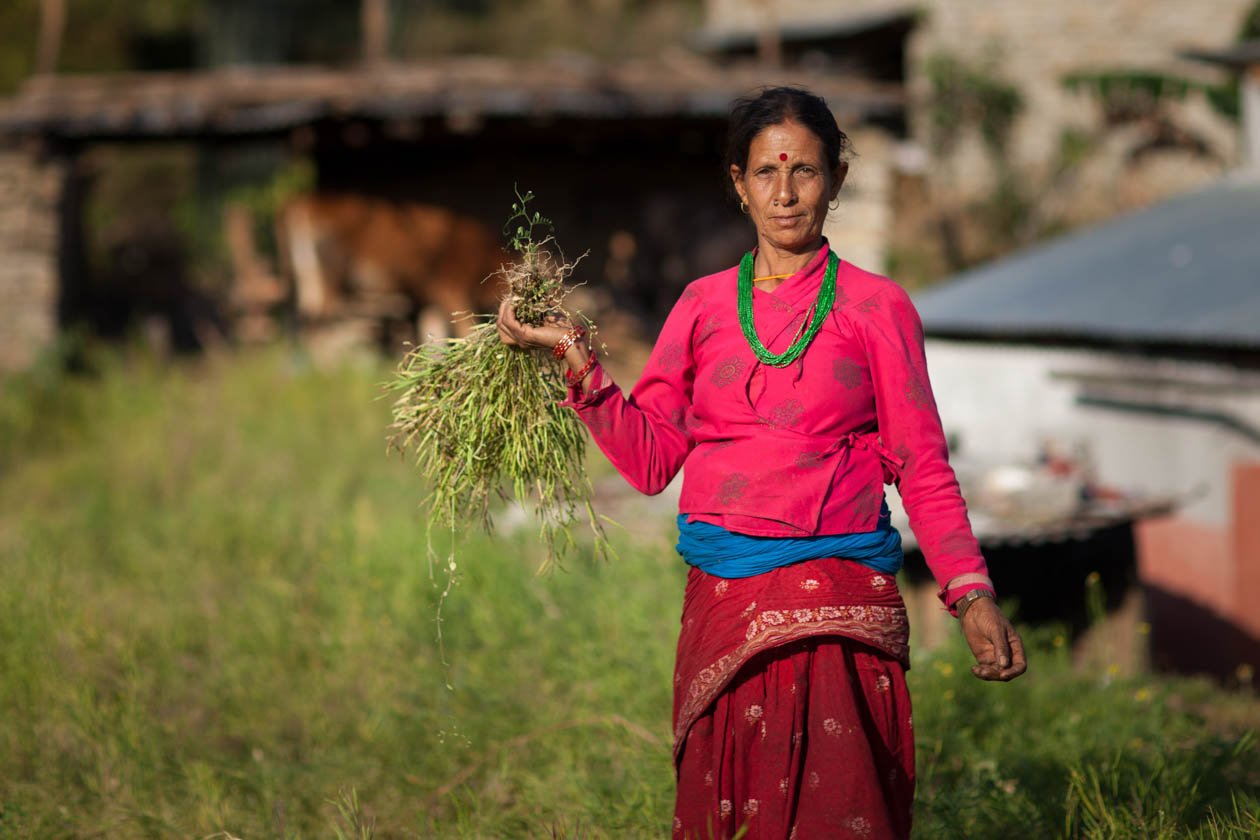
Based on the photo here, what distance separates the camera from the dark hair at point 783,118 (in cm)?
221

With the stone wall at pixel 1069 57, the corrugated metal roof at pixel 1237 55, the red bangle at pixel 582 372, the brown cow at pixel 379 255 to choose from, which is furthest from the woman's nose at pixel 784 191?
the stone wall at pixel 1069 57

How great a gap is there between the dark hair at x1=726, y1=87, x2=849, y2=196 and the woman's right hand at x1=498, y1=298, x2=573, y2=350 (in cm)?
47

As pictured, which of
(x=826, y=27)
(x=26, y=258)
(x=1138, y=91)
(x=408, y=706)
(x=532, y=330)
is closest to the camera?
(x=532, y=330)

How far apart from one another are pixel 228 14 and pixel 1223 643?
21733 millimetres

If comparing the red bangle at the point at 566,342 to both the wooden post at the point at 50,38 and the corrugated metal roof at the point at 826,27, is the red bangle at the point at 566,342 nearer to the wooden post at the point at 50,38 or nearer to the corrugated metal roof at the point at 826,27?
the wooden post at the point at 50,38

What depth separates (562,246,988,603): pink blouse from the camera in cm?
213

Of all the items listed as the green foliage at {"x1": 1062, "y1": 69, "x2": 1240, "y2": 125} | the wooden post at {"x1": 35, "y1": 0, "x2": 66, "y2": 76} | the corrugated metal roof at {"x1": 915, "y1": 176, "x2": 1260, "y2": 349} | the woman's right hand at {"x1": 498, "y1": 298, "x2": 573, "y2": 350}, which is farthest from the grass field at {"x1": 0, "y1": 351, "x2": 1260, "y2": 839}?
the green foliage at {"x1": 1062, "y1": 69, "x2": 1240, "y2": 125}

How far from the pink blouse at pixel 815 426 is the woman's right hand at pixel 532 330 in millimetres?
109

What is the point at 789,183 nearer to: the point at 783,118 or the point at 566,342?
the point at 783,118

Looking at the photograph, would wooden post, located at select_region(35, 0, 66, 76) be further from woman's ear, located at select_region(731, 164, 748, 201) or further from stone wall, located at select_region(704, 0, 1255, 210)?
woman's ear, located at select_region(731, 164, 748, 201)

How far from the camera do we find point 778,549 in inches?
84.7

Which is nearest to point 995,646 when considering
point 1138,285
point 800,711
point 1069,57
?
point 800,711

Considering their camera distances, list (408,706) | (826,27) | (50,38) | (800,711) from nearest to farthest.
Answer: (800,711), (408,706), (50,38), (826,27)

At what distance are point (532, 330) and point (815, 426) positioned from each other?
55 cm
